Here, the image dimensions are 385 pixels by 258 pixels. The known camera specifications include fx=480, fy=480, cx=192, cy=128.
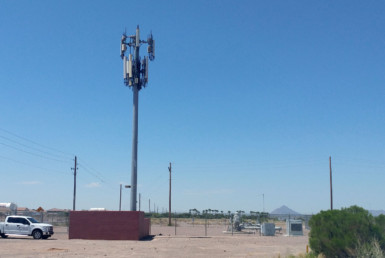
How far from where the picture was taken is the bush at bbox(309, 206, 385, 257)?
61.4 ft

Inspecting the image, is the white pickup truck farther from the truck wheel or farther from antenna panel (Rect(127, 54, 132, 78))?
antenna panel (Rect(127, 54, 132, 78))

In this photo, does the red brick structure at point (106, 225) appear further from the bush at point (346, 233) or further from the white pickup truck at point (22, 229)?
the bush at point (346, 233)

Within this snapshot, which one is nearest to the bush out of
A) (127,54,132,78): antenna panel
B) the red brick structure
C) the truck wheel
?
the red brick structure

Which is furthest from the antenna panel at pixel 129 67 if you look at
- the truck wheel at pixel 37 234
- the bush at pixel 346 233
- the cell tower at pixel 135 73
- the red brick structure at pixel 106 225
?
the bush at pixel 346 233

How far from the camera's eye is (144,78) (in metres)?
45.5

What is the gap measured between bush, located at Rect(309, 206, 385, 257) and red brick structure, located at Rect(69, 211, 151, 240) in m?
20.2

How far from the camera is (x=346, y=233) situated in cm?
1930

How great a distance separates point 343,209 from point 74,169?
45452 millimetres

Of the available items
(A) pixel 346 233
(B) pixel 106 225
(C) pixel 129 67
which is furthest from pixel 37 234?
(A) pixel 346 233

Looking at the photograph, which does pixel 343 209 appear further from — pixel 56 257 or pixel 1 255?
pixel 1 255

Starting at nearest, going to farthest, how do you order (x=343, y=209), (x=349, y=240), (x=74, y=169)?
(x=349, y=240), (x=343, y=209), (x=74, y=169)

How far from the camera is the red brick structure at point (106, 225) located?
38.1 m

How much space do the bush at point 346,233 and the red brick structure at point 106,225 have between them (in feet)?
66.2

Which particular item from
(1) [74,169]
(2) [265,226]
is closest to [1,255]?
(2) [265,226]
